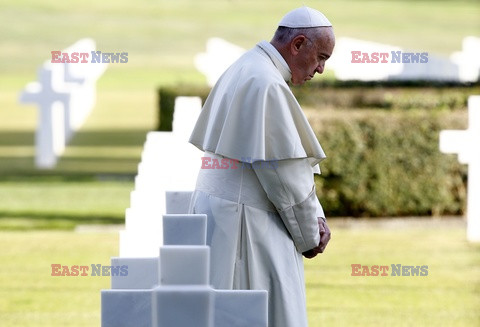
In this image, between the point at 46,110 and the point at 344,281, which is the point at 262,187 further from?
the point at 46,110

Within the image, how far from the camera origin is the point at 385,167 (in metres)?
13.1

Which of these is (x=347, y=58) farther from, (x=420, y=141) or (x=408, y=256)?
(x=408, y=256)

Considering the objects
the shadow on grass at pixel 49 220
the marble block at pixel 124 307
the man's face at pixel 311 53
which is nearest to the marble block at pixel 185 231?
the marble block at pixel 124 307

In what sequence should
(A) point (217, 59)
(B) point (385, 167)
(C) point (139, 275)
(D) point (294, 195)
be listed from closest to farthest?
(C) point (139, 275), (D) point (294, 195), (B) point (385, 167), (A) point (217, 59)

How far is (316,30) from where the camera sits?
196 inches

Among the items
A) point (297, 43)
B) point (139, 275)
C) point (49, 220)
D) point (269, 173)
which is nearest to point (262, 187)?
point (269, 173)

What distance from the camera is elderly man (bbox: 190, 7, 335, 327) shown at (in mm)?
4891

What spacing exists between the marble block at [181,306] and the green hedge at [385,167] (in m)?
9.50

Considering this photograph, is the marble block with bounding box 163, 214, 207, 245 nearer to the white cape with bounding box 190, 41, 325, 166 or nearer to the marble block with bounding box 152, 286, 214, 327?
the marble block with bounding box 152, 286, 214, 327

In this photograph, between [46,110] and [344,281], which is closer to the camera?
[344,281]

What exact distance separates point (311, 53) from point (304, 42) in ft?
0.16

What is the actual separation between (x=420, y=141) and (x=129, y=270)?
29.5 feet

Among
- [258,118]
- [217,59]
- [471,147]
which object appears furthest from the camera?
[217,59]

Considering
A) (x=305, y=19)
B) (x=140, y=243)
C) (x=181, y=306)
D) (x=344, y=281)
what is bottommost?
(x=344, y=281)
